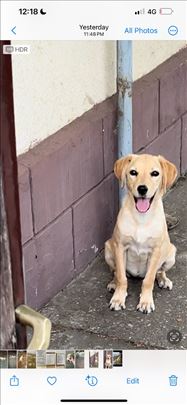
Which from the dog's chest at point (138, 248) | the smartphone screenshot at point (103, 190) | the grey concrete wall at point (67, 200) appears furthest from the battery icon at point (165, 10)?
the dog's chest at point (138, 248)

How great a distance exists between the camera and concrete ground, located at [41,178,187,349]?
4.23 feet

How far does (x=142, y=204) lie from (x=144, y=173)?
0.25 ft

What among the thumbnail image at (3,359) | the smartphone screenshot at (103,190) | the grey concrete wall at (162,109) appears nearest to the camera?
the thumbnail image at (3,359)

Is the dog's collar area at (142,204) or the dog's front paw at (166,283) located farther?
the dog's front paw at (166,283)

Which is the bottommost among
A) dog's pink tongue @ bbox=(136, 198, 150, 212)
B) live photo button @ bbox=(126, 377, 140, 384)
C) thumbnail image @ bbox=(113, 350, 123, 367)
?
live photo button @ bbox=(126, 377, 140, 384)

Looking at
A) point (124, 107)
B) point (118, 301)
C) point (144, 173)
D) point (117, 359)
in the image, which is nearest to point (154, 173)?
point (144, 173)

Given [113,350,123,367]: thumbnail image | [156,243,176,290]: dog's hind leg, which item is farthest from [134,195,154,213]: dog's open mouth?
[113,350,123,367]: thumbnail image

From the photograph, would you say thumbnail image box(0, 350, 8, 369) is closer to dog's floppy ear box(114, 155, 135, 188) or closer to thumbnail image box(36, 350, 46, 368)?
thumbnail image box(36, 350, 46, 368)

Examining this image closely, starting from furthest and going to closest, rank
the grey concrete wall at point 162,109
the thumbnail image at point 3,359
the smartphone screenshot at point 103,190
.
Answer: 1. the grey concrete wall at point 162,109
2. the smartphone screenshot at point 103,190
3. the thumbnail image at point 3,359

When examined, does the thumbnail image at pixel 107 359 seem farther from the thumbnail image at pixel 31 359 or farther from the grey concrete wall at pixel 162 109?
the grey concrete wall at pixel 162 109

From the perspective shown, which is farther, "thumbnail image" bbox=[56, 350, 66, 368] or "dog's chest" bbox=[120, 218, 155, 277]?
"dog's chest" bbox=[120, 218, 155, 277]

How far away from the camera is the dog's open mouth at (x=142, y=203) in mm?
1317

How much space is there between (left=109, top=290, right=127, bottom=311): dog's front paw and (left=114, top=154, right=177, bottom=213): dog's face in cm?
19

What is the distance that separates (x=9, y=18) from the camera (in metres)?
0.74
